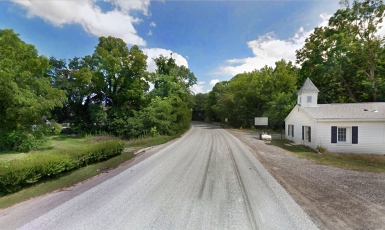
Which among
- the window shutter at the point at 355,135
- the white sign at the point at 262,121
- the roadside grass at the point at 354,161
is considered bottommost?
the roadside grass at the point at 354,161

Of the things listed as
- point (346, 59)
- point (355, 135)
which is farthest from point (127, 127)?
point (346, 59)

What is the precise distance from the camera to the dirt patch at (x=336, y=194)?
11.9ft

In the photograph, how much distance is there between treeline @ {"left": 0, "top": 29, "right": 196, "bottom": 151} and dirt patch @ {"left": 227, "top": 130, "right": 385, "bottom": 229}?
1454 centimetres

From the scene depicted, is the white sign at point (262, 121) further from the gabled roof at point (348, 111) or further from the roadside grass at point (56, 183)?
the roadside grass at point (56, 183)

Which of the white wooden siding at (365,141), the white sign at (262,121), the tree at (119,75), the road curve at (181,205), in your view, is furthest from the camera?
the white sign at (262,121)

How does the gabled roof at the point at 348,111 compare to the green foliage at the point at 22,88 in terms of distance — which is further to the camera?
the gabled roof at the point at 348,111

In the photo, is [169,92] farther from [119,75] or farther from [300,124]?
[300,124]

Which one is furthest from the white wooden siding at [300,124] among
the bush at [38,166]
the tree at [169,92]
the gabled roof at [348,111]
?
the bush at [38,166]

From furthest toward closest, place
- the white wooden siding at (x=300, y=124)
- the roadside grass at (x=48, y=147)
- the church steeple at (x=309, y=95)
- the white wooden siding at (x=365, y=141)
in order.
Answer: the church steeple at (x=309, y=95)
the white wooden siding at (x=300, y=124)
the white wooden siding at (x=365, y=141)
the roadside grass at (x=48, y=147)

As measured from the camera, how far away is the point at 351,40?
1806cm

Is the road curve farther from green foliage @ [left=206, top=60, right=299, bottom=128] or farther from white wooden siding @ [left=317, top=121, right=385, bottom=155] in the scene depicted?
green foliage @ [left=206, top=60, right=299, bottom=128]

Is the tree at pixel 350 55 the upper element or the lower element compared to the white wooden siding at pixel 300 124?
upper

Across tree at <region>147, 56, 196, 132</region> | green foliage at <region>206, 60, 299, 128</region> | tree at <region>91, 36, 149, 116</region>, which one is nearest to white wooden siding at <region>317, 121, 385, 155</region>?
green foliage at <region>206, 60, 299, 128</region>

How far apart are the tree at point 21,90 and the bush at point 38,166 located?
7.64 metres
